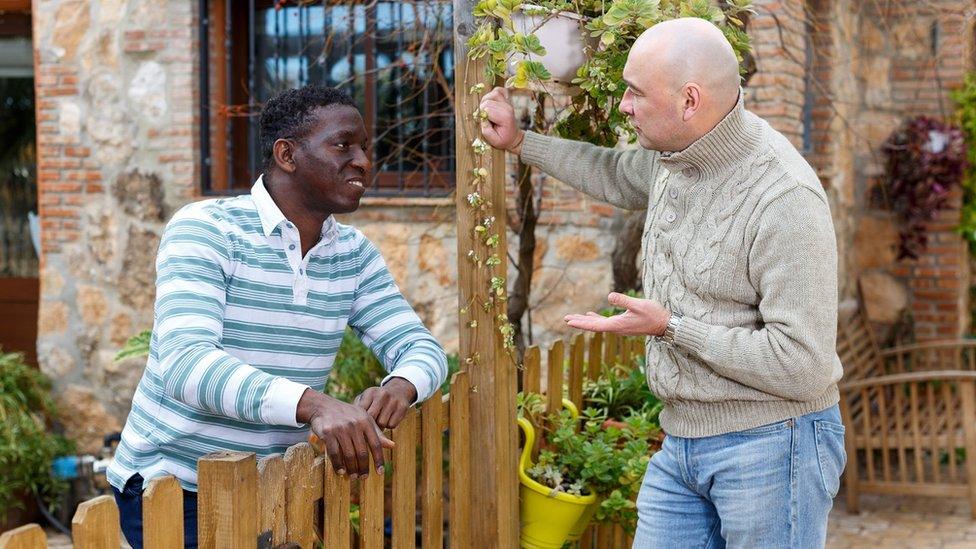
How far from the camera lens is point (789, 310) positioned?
225 centimetres

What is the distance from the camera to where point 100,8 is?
627cm

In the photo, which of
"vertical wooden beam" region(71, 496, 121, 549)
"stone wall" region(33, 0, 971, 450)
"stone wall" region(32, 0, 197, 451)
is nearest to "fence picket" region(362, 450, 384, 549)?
"vertical wooden beam" region(71, 496, 121, 549)

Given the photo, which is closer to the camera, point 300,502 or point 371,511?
point 300,502

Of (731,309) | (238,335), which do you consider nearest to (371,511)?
(238,335)

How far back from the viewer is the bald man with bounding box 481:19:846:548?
89.6 inches

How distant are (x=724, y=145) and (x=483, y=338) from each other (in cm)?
91

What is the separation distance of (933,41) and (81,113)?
533 centimetres

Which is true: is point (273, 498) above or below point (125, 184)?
below

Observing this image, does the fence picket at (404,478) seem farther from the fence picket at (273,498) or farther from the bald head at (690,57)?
the bald head at (690,57)

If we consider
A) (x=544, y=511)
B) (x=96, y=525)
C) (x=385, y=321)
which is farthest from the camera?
(x=544, y=511)

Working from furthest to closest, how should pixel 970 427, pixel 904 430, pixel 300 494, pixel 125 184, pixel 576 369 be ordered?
1. pixel 125 184
2. pixel 904 430
3. pixel 970 427
4. pixel 576 369
5. pixel 300 494

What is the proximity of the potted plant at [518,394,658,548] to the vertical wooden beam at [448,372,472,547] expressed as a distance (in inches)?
9.9

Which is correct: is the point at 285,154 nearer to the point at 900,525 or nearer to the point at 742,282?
the point at 742,282

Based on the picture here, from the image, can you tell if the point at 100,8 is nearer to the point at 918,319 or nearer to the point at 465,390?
the point at 465,390
